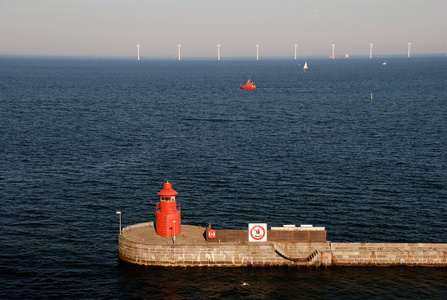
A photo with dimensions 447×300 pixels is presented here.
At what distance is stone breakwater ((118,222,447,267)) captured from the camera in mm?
48594

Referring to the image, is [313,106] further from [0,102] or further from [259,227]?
[259,227]

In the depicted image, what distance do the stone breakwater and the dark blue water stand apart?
100 cm

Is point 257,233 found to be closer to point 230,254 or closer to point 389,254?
point 230,254

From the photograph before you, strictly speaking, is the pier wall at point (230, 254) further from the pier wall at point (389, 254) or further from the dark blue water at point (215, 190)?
the pier wall at point (389, 254)

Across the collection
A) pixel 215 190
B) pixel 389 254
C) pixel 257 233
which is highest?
pixel 257 233

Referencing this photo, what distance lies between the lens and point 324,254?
49.2 metres

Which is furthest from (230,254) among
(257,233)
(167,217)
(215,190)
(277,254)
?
(215,190)

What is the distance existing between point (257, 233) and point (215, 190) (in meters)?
24.9

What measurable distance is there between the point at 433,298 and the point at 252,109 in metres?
119

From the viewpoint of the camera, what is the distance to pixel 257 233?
49281mm

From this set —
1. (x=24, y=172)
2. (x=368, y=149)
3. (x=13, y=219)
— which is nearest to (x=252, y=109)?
(x=368, y=149)

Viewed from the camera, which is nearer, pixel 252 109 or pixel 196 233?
pixel 196 233

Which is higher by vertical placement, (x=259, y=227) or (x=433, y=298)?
(x=259, y=227)

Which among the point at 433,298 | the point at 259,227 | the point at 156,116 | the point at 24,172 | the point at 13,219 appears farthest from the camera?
the point at 156,116
